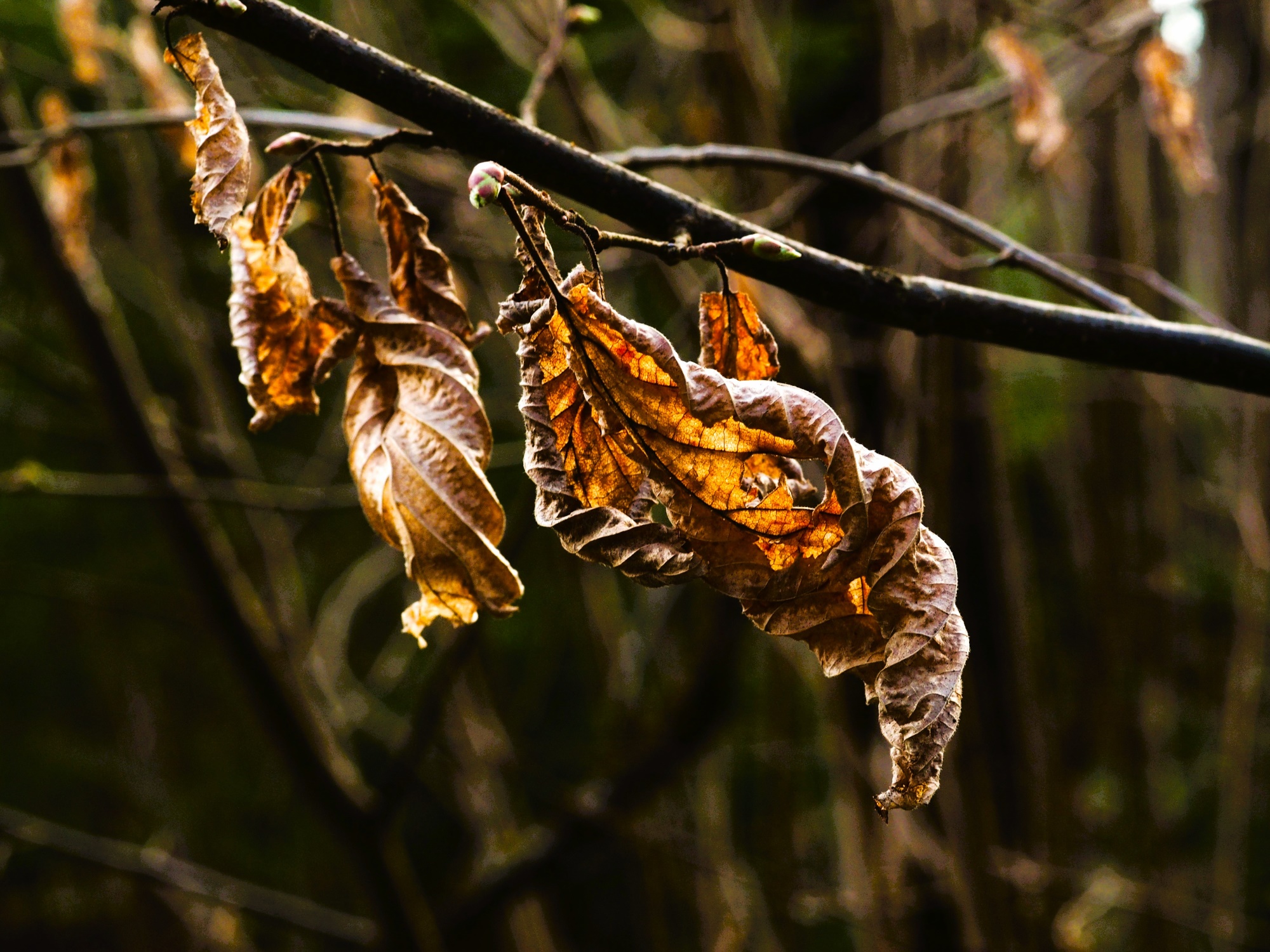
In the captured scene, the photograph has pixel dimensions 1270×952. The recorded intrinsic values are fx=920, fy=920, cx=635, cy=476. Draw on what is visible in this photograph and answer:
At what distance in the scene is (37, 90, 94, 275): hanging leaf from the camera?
1024mm

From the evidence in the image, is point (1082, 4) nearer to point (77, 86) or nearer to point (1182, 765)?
point (77, 86)

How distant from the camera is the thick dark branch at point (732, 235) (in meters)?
0.41

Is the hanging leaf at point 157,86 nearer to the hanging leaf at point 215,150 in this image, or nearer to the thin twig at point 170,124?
the thin twig at point 170,124

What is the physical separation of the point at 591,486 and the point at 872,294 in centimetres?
18

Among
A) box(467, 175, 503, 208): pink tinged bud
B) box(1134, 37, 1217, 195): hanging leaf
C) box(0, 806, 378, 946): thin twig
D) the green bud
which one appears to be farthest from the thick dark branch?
box(0, 806, 378, 946): thin twig

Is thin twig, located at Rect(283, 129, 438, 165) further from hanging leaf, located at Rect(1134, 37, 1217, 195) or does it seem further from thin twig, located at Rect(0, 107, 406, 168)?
hanging leaf, located at Rect(1134, 37, 1217, 195)

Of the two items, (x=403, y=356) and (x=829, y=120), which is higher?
(x=829, y=120)

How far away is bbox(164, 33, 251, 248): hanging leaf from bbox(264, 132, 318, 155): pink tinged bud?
29 mm

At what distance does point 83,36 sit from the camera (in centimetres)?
126

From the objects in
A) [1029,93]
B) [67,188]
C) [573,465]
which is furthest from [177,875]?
[1029,93]

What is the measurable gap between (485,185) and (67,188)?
95 cm

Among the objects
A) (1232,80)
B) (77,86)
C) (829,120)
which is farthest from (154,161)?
(1232,80)

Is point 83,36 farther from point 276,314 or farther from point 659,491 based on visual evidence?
point 659,491

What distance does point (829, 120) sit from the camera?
5.25 ft
